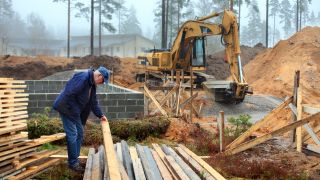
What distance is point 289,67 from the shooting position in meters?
25.2

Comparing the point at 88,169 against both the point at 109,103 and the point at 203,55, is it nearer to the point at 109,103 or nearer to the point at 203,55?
the point at 109,103

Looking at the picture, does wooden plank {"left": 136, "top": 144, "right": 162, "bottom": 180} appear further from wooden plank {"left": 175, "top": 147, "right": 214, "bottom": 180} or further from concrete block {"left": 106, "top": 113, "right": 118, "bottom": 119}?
concrete block {"left": 106, "top": 113, "right": 118, "bottom": 119}

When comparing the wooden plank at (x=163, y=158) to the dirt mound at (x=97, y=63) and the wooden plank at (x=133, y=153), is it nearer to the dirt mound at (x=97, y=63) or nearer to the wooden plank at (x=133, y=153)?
the wooden plank at (x=133, y=153)

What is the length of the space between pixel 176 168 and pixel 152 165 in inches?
16.7

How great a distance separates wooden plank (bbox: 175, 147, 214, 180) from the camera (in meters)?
6.36

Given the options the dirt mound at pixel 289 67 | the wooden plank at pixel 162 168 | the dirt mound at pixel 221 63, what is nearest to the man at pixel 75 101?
the wooden plank at pixel 162 168

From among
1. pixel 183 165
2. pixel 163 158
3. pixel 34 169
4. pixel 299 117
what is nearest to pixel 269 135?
pixel 299 117

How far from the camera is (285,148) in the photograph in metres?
9.25

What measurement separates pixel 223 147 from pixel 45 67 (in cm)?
2414

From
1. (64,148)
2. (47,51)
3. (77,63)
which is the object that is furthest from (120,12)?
(64,148)

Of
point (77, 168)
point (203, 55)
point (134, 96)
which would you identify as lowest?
point (77, 168)

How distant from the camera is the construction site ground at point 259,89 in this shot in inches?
312

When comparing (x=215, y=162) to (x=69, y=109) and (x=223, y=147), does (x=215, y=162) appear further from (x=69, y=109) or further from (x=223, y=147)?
(x=69, y=109)

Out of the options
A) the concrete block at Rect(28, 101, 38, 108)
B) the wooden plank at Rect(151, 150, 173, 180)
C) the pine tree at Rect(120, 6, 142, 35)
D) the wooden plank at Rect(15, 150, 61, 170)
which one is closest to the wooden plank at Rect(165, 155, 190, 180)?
the wooden plank at Rect(151, 150, 173, 180)
